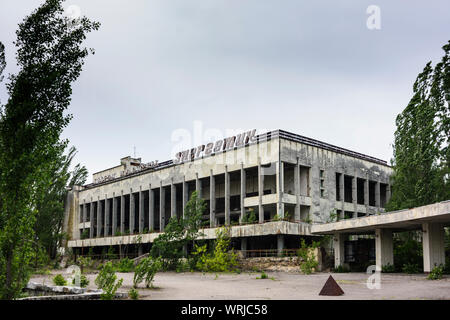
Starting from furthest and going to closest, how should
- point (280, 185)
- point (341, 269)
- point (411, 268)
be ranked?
1. point (280, 185)
2. point (341, 269)
3. point (411, 268)

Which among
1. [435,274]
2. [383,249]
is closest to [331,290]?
[435,274]

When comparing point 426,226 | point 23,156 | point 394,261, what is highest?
point 23,156

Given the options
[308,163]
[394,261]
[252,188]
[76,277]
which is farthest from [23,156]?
[252,188]

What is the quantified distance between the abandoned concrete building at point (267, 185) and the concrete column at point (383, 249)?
37.1 ft

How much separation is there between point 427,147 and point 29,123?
29166 mm

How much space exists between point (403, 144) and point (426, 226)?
1584cm

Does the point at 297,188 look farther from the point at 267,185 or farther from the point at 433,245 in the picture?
the point at 433,245

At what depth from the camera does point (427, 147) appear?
3500 centimetres

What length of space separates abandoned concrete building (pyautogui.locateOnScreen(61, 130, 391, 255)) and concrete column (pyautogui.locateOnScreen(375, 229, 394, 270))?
11.3 meters

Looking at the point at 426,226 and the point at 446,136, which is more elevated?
the point at 446,136

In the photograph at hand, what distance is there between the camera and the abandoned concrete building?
138 ft

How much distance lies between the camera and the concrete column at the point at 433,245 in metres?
24.1

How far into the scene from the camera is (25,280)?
1452cm

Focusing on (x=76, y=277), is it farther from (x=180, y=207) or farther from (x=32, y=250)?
(x=180, y=207)
